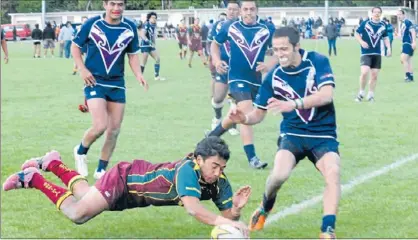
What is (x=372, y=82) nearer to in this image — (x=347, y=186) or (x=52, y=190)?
(x=347, y=186)

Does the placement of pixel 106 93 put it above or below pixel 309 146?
above

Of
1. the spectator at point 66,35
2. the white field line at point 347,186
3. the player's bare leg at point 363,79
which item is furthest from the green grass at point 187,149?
the spectator at point 66,35

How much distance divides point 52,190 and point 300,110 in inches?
91.0

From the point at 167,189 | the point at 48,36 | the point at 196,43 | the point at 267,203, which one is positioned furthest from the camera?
the point at 48,36

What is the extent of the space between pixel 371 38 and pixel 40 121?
7858mm

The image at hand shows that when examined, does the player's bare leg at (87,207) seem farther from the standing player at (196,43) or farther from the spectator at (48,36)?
the spectator at (48,36)

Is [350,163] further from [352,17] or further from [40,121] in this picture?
[352,17]

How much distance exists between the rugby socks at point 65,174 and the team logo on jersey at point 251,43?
161 inches

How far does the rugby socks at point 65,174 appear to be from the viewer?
8.53 m

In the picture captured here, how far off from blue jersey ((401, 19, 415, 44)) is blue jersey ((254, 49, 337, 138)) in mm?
18604

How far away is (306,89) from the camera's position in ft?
26.4

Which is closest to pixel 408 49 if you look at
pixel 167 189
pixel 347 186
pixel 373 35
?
pixel 373 35

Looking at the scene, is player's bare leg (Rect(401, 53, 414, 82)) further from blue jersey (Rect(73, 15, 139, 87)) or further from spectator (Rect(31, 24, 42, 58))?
spectator (Rect(31, 24, 42, 58))

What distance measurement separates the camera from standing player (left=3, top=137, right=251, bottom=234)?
720 cm
